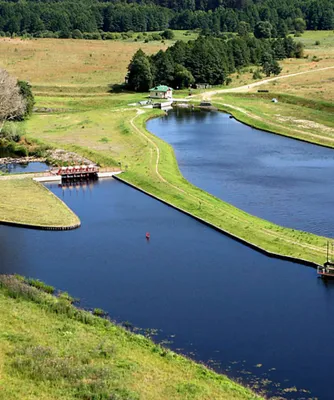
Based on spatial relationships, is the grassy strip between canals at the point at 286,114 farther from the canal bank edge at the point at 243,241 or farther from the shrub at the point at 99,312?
the shrub at the point at 99,312

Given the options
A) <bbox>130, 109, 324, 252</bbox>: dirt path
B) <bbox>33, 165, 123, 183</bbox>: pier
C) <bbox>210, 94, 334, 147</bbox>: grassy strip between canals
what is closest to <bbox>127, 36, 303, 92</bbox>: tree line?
<bbox>210, 94, 334, 147</bbox>: grassy strip between canals

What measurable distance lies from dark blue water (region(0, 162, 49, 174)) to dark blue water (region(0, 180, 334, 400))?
18048 millimetres

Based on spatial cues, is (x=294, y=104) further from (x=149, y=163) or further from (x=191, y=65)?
(x=149, y=163)

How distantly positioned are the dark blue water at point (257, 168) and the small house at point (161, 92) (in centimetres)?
1566

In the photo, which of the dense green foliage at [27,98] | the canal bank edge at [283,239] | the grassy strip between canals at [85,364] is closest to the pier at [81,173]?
the canal bank edge at [283,239]

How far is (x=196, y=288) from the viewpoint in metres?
50.8

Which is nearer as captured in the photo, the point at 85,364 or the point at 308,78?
the point at 85,364

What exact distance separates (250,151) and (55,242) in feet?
135

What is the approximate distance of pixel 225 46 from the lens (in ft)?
528

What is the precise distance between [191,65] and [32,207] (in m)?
85.2

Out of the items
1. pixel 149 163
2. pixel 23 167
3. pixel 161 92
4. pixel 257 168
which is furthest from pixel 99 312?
pixel 161 92

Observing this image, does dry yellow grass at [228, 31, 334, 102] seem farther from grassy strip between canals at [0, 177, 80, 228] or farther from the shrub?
the shrub

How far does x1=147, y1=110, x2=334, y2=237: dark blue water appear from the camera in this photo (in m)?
68.6

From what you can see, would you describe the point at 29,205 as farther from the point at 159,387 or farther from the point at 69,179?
the point at 159,387
